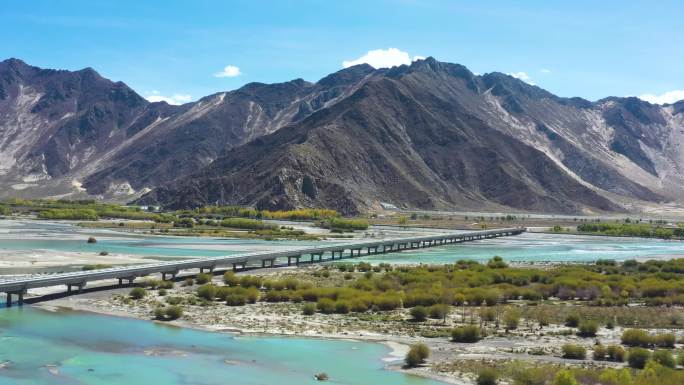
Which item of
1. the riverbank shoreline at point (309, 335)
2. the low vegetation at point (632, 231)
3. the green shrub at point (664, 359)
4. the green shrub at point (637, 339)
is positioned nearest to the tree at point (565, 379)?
the riverbank shoreline at point (309, 335)

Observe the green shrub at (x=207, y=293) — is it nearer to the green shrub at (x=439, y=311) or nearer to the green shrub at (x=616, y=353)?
the green shrub at (x=439, y=311)

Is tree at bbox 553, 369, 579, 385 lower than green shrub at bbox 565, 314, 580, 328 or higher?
higher

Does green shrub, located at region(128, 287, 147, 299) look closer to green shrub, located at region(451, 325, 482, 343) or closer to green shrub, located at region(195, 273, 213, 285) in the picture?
green shrub, located at region(195, 273, 213, 285)

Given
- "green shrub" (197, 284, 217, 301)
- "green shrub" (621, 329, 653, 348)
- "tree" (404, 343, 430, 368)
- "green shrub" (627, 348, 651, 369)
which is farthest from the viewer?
"green shrub" (197, 284, 217, 301)

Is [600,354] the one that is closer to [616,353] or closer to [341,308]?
[616,353]

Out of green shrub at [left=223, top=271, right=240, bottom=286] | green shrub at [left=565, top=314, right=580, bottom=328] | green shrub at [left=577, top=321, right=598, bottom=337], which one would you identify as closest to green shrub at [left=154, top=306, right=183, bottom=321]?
green shrub at [left=223, top=271, right=240, bottom=286]

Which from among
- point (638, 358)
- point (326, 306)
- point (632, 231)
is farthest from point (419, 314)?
point (632, 231)
